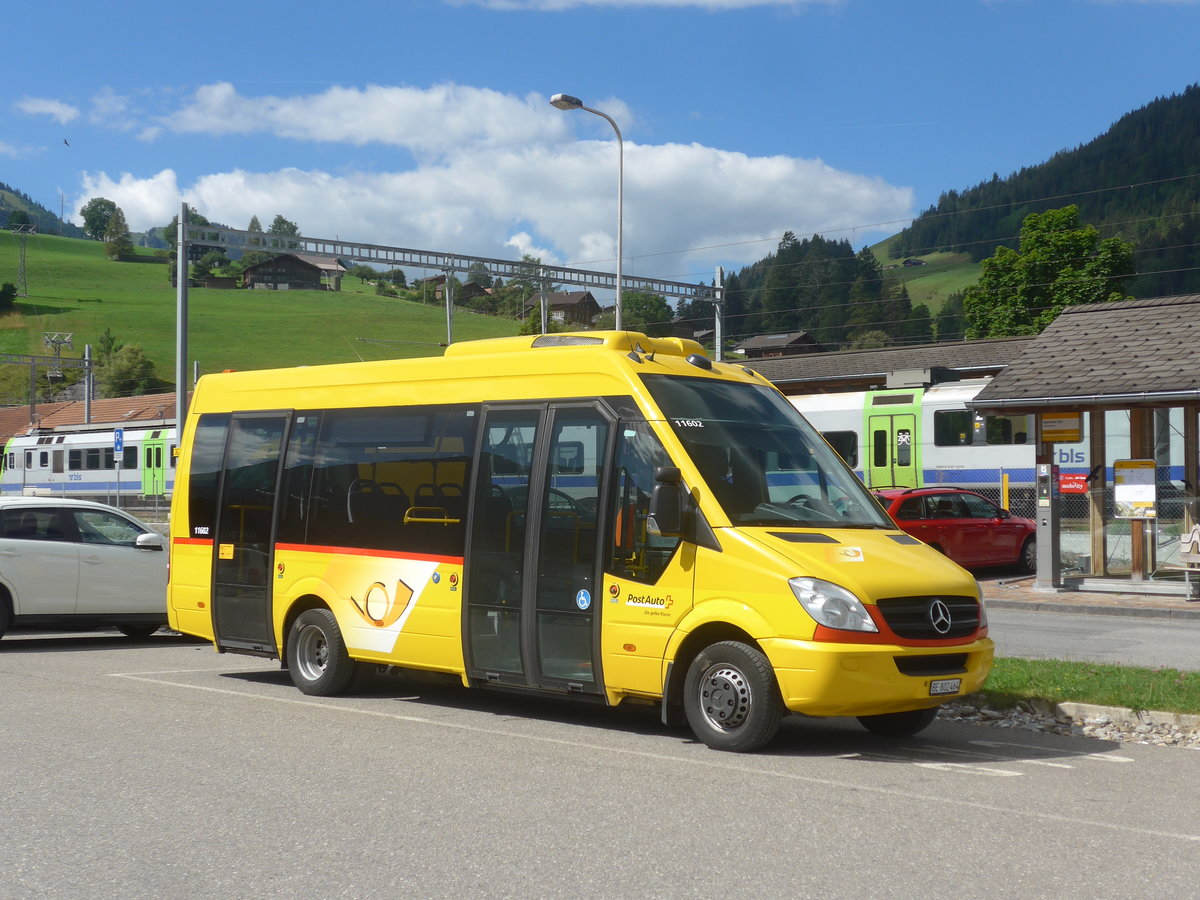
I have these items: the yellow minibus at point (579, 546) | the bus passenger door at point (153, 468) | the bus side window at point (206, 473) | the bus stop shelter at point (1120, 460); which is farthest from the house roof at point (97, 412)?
the yellow minibus at point (579, 546)

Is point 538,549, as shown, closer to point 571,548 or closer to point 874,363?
point 571,548

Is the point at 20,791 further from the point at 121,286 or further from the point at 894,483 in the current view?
the point at 121,286

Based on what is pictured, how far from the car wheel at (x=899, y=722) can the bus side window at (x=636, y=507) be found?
1.82 metres

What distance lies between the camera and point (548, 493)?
9.53 metres

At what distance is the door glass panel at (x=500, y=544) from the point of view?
959 cm

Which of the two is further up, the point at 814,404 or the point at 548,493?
the point at 814,404

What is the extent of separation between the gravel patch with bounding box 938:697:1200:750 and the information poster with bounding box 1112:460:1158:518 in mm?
12095

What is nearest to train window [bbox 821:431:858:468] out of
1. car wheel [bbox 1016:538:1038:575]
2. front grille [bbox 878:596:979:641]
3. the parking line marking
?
car wheel [bbox 1016:538:1038:575]

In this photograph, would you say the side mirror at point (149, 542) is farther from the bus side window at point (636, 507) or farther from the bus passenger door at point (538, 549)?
the bus side window at point (636, 507)

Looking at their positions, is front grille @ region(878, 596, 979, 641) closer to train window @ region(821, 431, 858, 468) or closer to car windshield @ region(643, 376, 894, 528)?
car windshield @ region(643, 376, 894, 528)

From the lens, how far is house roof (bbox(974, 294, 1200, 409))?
20.3 meters

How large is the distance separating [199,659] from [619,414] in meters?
6.78

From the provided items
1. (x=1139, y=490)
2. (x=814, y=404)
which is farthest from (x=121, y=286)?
(x=1139, y=490)

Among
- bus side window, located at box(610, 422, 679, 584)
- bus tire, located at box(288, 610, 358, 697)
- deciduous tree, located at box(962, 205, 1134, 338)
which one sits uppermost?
deciduous tree, located at box(962, 205, 1134, 338)
